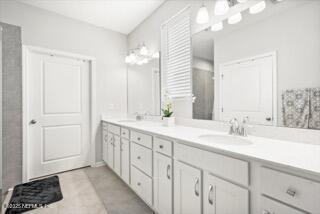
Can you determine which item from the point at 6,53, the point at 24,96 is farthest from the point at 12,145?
the point at 6,53

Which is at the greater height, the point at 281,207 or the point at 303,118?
the point at 303,118

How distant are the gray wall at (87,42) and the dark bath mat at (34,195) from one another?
2.88 feet

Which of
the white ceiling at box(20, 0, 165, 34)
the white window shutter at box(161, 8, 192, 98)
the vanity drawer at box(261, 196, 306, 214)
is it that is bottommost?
the vanity drawer at box(261, 196, 306, 214)

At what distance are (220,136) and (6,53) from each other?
9.27 ft

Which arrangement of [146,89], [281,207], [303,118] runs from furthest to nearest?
[146,89], [303,118], [281,207]

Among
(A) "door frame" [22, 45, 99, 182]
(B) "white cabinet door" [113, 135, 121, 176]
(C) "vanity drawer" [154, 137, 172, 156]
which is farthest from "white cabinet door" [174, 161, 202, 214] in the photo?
(A) "door frame" [22, 45, 99, 182]

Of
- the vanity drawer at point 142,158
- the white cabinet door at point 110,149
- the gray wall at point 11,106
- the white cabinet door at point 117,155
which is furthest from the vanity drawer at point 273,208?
the gray wall at point 11,106

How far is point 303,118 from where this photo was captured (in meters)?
1.08

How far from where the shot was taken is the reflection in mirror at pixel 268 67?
106cm

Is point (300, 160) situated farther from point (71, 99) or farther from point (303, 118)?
point (71, 99)

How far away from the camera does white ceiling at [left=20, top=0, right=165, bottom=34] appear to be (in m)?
2.33

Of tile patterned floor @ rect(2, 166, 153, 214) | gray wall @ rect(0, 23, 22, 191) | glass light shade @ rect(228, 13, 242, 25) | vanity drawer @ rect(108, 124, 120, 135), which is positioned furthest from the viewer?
vanity drawer @ rect(108, 124, 120, 135)

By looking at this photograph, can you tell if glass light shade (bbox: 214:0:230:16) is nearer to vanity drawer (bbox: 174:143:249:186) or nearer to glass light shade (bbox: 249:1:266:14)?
glass light shade (bbox: 249:1:266:14)

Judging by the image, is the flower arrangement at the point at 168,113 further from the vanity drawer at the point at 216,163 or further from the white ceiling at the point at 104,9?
the white ceiling at the point at 104,9
